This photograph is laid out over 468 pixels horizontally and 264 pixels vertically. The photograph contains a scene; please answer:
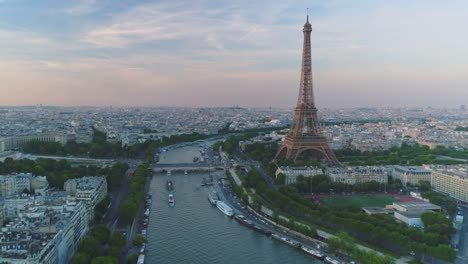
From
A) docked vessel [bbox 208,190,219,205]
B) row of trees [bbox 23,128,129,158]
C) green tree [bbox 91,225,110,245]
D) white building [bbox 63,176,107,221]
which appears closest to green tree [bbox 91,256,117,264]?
green tree [bbox 91,225,110,245]

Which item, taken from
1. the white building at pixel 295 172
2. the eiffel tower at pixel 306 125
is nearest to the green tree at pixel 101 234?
the white building at pixel 295 172

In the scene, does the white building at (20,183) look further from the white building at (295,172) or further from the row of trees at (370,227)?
the white building at (295,172)

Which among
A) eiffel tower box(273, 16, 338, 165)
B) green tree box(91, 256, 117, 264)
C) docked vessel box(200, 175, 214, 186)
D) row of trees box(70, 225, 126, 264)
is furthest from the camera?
eiffel tower box(273, 16, 338, 165)

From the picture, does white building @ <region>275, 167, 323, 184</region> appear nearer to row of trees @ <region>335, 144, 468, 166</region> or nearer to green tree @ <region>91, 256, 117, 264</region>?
row of trees @ <region>335, 144, 468, 166</region>

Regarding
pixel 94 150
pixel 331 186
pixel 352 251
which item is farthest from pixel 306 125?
pixel 352 251

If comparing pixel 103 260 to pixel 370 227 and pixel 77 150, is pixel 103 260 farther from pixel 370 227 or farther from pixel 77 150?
pixel 77 150

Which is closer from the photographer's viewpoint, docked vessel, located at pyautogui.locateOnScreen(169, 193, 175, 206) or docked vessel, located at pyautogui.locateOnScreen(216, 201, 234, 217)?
docked vessel, located at pyautogui.locateOnScreen(216, 201, 234, 217)

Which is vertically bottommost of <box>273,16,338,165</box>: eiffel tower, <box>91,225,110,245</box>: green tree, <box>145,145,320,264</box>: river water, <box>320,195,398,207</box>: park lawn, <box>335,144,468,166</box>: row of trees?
<box>145,145,320,264</box>: river water
